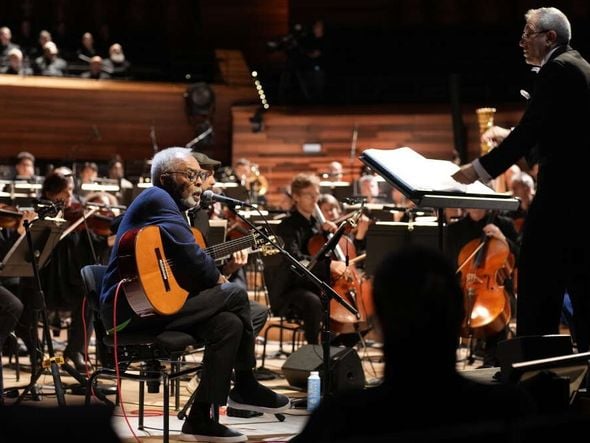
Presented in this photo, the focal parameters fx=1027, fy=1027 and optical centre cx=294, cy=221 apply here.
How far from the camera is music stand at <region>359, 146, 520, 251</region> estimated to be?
407 cm

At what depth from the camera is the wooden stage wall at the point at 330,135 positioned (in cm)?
1427

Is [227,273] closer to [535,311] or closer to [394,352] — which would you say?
[535,311]

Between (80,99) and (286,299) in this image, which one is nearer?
(286,299)

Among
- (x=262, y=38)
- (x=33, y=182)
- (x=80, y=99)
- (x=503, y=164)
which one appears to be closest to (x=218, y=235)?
(x=503, y=164)

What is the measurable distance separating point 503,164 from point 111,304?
189 cm

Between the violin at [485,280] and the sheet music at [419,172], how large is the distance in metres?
2.46

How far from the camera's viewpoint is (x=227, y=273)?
22.1 feet

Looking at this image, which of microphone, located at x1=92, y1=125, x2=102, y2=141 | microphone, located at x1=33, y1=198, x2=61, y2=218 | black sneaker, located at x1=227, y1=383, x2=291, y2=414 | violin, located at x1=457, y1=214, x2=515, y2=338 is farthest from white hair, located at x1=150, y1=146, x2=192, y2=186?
microphone, located at x1=92, y1=125, x2=102, y2=141

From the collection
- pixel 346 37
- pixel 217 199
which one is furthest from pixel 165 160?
pixel 346 37

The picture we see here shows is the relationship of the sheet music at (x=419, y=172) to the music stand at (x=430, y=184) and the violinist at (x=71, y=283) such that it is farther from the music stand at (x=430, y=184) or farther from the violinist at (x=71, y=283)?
the violinist at (x=71, y=283)

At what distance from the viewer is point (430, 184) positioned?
4.13 m

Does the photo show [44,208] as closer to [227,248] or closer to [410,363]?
[227,248]

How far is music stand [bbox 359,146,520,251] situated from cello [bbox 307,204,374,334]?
2.12 m

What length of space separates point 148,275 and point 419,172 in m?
1.32
